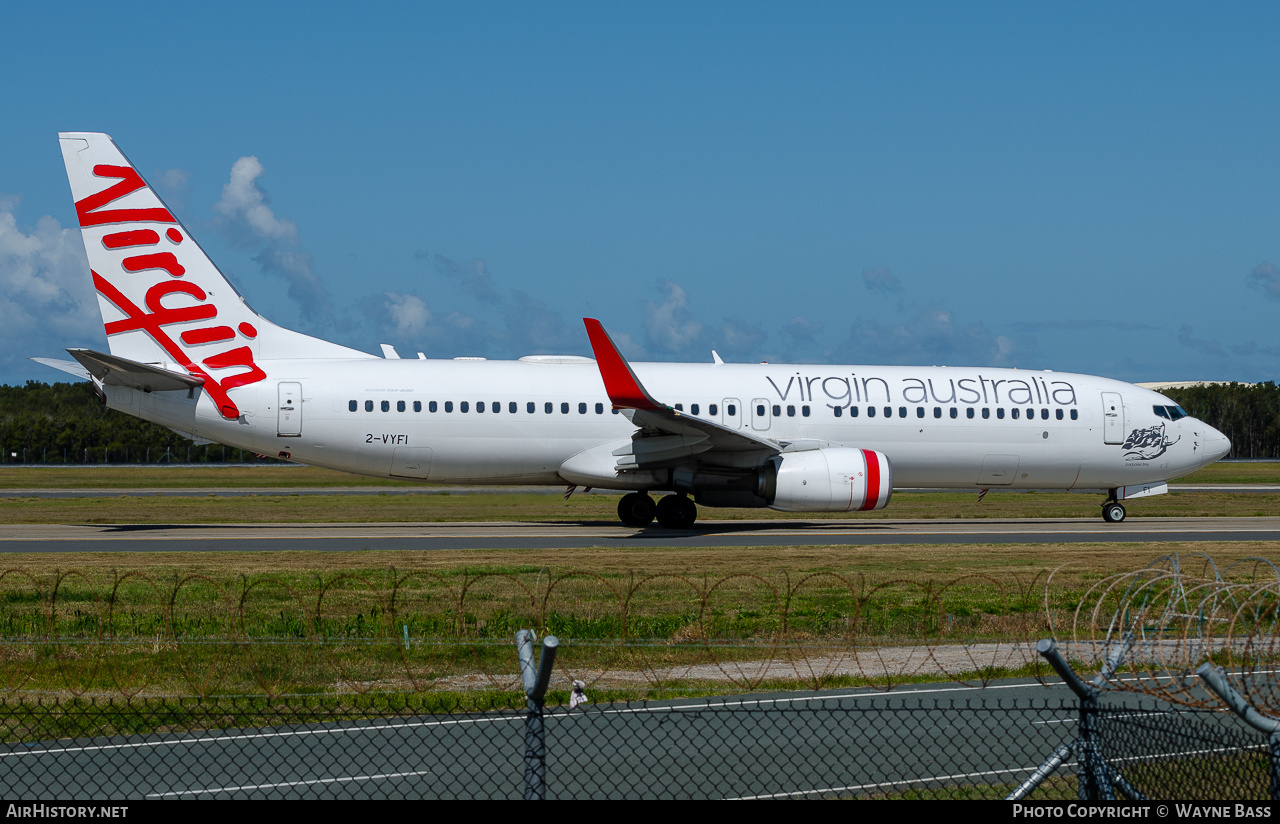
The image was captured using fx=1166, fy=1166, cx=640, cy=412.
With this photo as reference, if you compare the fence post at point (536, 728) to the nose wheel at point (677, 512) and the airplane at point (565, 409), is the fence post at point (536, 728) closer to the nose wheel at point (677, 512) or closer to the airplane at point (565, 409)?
the airplane at point (565, 409)

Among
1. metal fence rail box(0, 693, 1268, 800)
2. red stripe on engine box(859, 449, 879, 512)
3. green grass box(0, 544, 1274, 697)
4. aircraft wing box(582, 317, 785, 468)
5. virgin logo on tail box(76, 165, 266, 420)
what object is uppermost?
virgin logo on tail box(76, 165, 266, 420)

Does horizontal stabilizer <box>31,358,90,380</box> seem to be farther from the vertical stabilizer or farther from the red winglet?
the red winglet

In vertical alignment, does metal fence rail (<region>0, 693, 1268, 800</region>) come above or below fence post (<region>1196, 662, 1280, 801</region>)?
below

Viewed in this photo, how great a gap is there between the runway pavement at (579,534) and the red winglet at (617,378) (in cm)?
297

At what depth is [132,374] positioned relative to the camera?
25.8 metres

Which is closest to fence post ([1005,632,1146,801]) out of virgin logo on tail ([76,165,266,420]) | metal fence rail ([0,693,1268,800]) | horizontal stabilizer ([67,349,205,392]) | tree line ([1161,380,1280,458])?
metal fence rail ([0,693,1268,800])

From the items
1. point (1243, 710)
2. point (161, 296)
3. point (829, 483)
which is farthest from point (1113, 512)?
point (1243, 710)

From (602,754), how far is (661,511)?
64.8 feet

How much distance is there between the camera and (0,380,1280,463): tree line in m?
92.0

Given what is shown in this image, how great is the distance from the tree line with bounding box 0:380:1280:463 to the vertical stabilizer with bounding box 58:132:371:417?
146 feet

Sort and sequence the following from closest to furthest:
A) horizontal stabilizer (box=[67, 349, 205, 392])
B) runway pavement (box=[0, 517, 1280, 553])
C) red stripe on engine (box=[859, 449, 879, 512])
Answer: runway pavement (box=[0, 517, 1280, 553]) < horizontal stabilizer (box=[67, 349, 205, 392]) < red stripe on engine (box=[859, 449, 879, 512])

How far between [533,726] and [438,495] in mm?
35810

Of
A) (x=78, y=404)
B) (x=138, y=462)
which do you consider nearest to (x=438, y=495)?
(x=138, y=462)

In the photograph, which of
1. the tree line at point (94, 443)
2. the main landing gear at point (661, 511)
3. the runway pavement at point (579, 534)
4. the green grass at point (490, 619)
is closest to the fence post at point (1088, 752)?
the green grass at point (490, 619)
